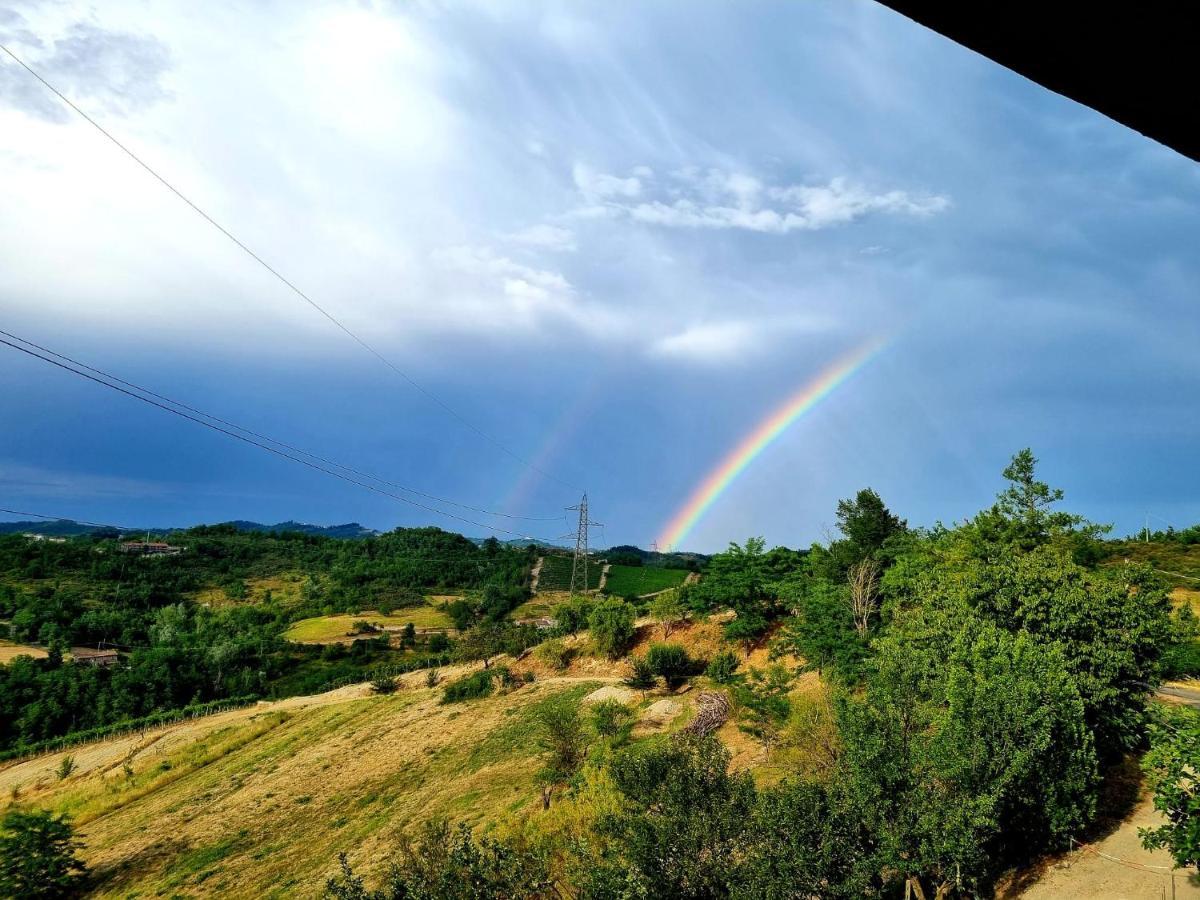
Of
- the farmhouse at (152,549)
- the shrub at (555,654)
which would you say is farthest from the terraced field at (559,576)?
the farmhouse at (152,549)

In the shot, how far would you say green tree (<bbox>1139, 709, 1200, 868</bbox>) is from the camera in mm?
13031

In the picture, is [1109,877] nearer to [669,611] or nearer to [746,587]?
[746,587]

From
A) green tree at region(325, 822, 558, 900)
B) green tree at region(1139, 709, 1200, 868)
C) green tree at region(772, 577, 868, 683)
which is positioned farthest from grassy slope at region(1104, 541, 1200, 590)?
green tree at region(325, 822, 558, 900)

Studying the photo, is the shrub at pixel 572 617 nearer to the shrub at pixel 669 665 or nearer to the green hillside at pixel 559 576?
the shrub at pixel 669 665

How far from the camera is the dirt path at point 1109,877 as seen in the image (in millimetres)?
17906

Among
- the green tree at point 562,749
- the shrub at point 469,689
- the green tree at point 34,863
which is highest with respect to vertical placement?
the green tree at point 562,749

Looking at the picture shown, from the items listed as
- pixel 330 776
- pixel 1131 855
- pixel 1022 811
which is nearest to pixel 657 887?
pixel 1022 811

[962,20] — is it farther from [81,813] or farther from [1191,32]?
[81,813]

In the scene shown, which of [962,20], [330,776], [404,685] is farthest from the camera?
[404,685]

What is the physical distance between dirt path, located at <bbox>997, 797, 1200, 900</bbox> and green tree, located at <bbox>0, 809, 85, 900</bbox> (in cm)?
4528

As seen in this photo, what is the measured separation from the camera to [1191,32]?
1528 mm

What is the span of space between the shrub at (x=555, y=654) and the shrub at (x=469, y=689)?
5.93 metres

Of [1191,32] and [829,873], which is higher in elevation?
[1191,32]

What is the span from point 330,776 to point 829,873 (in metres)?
42.0
